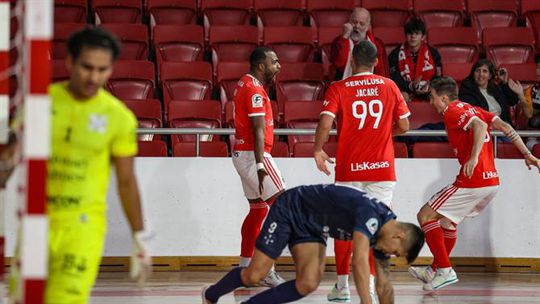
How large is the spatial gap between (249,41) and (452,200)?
4845mm

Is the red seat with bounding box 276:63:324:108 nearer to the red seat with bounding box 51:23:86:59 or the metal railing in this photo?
the metal railing

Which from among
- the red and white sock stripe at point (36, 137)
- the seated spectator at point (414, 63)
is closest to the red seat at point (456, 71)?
the seated spectator at point (414, 63)

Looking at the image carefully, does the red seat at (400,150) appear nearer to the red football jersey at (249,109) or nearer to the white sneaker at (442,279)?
the white sneaker at (442,279)

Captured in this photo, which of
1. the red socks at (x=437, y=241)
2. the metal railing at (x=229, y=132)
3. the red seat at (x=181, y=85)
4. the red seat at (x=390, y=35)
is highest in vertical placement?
the red seat at (x=390, y=35)

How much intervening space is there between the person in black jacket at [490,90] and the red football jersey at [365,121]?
3512mm

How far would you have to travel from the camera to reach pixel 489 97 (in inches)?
518

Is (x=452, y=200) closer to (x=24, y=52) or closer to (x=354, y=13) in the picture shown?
(x=354, y=13)

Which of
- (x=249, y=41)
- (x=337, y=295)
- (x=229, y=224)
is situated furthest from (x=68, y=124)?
(x=249, y=41)

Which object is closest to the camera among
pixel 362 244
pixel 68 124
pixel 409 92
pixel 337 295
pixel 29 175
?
pixel 29 175

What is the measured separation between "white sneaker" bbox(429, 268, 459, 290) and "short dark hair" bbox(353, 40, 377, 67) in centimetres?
248

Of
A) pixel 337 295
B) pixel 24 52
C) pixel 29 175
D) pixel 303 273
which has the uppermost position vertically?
pixel 24 52

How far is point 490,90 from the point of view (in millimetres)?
13227

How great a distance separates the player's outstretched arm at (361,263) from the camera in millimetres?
7332

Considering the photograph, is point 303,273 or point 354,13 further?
point 354,13
